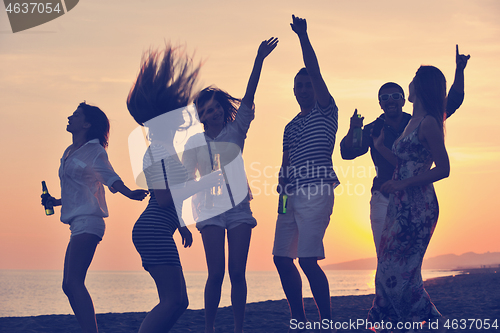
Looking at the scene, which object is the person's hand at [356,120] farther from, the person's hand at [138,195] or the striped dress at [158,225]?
the person's hand at [138,195]

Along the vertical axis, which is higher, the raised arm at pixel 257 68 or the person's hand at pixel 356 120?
the raised arm at pixel 257 68

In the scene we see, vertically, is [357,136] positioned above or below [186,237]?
above

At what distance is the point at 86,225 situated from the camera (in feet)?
13.3

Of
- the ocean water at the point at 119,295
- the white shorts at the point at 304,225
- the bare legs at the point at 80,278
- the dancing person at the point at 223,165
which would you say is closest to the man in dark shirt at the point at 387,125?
the white shorts at the point at 304,225

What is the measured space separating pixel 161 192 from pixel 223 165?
1220mm

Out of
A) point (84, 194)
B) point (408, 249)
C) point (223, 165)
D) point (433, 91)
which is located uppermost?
point (433, 91)

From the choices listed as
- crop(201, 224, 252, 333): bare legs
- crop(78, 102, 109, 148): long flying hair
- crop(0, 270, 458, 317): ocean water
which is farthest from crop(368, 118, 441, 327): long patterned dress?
crop(0, 270, 458, 317): ocean water

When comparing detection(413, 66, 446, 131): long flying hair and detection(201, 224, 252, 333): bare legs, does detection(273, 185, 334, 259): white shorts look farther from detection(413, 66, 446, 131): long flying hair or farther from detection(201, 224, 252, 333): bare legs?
detection(413, 66, 446, 131): long flying hair

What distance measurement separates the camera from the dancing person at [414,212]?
345 cm

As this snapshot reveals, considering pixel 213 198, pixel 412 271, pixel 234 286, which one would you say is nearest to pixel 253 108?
pixel 213 198

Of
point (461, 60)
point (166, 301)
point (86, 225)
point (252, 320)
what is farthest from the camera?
point (252, 320)

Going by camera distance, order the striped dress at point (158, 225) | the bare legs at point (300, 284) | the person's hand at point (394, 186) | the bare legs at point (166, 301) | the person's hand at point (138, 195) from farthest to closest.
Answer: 1. the bare legs at point (300, 284)
2. the person's hand at point (138, 195)
3. the person's hand at point (394, 186)
4. the striped dress at point (158, 225)
5. the bare legs at point (166, 301)

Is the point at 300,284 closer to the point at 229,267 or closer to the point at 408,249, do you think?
the point at 229,267

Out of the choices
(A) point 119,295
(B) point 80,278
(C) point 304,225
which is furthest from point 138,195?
(A) point 119,295
